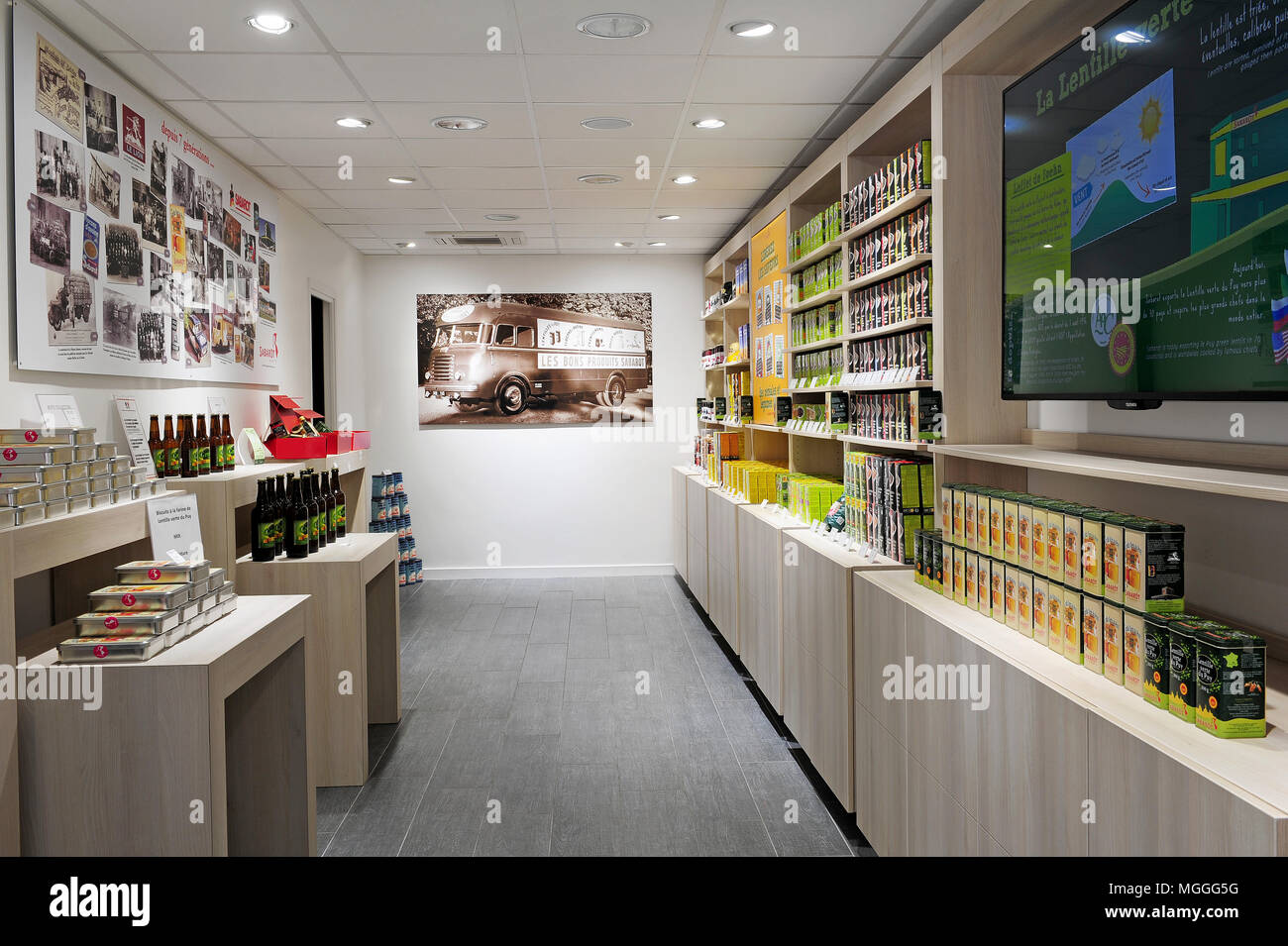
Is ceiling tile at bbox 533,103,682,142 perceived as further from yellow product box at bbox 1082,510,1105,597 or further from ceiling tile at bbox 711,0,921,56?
yellow product box at bbox 1082,510,1105,597

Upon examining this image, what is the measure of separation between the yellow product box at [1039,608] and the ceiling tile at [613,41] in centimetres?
226

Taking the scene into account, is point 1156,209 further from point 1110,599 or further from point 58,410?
point 58,410

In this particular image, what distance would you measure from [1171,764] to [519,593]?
22.2ft

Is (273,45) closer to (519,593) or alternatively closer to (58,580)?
(58,580)

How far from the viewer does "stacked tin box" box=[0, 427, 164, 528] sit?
7.34ft

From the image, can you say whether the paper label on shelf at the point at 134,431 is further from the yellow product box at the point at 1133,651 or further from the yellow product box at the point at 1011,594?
the yellow product box at the point at 1133,651

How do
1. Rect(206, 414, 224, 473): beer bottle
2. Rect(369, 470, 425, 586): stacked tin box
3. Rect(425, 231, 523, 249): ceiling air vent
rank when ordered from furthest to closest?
Rect(369, 470, 425, 586): stacked tin box
Rect(425, 231, 523, 249): ceiling air vent
Rect(206, 414, 224, 473): beer bottle

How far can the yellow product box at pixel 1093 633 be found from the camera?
1.94m

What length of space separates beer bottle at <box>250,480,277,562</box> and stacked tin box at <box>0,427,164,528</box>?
991 mm

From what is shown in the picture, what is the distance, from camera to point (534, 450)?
8695 millimetres

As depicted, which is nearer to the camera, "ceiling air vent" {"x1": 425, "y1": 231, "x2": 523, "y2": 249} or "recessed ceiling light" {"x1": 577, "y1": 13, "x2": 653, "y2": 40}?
"recessed ceiling light" {"x1": 577, "y1": 13, "x2": 653, "y2": 40}

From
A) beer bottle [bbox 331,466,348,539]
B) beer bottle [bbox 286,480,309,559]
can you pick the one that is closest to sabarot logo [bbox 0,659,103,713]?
beer bottle [bbox 286,480,309,559]
